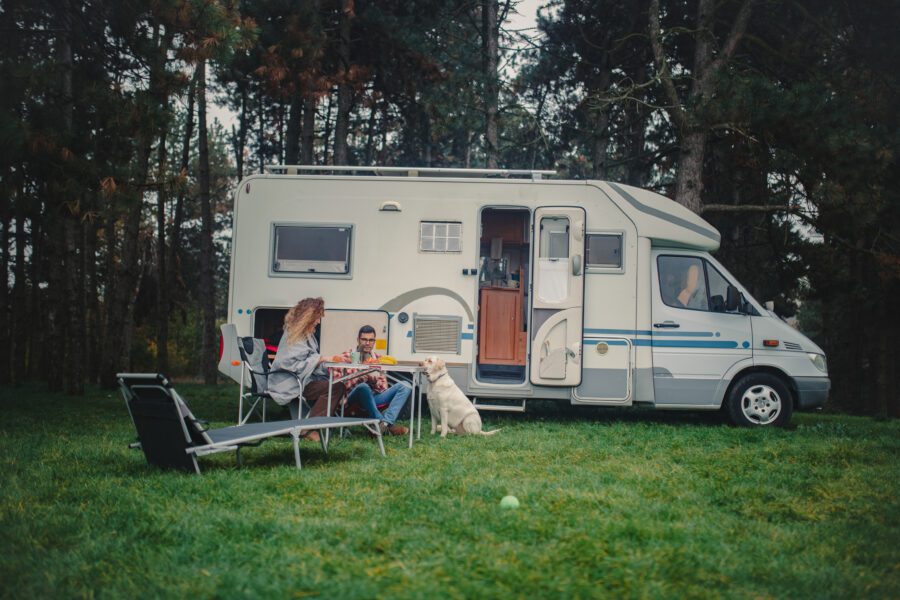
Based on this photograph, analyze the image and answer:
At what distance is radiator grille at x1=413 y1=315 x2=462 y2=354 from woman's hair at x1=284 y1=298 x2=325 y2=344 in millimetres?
1900

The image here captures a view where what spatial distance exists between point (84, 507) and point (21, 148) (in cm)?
520

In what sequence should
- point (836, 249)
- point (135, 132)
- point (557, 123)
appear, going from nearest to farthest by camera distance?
point (135, 132), point (836, 249), point (557, 123)

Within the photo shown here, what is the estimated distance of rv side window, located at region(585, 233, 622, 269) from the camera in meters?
10.7

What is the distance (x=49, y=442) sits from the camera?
833 cm

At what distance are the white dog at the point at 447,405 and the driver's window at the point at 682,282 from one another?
9.93 ft

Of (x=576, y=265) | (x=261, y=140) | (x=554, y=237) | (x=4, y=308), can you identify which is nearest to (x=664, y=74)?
(x=554, y=237)

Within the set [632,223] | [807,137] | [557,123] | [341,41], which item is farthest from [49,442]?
[557,123]

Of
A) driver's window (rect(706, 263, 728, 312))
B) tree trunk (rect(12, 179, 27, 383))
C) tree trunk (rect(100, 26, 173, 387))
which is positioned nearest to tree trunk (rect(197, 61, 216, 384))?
tree trunk (rect(100, 26, 173, 387))

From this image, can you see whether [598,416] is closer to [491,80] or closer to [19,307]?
[491,80]

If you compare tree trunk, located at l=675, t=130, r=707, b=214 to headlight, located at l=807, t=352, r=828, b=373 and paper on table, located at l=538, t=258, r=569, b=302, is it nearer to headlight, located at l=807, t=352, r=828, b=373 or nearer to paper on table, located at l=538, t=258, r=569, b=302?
headlight, located at l=807, t=352, r=828, b=373

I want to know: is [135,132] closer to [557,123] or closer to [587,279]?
[587,279]

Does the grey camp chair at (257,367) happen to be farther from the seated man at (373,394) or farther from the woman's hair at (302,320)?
the seated man at (373,394)

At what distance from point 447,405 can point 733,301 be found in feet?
12.7

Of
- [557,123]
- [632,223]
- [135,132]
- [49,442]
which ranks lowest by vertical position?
[49,442]
